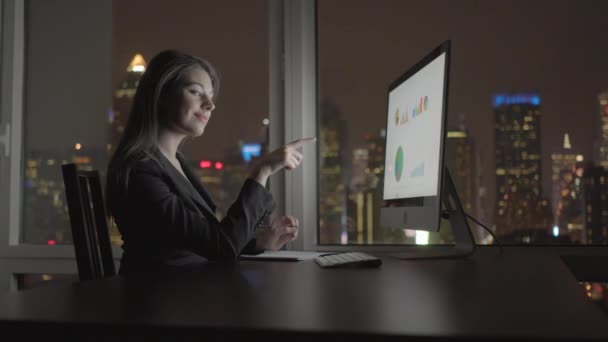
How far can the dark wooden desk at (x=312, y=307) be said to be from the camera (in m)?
0.66

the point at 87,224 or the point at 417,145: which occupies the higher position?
the point at 417,145

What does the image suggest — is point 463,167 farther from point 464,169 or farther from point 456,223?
point 456,223

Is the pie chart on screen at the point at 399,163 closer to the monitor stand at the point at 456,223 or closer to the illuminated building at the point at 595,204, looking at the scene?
the monitor stand at the point at 456,223

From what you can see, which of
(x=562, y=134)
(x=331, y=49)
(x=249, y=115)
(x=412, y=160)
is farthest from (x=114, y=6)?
(x=562, y=134)

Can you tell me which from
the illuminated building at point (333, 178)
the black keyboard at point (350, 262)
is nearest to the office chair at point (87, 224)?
the black keyboard at point (350, 262)

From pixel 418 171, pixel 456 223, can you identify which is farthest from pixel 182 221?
pixel 456 223

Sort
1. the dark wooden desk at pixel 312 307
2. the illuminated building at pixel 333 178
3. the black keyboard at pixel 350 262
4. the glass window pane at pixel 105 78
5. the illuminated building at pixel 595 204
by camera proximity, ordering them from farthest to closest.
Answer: the glass window pane at pixel 105 78 → the illuminated building at pixel 333 178 → the illuminated building at pixel 595 204 → the black keyboard at pixel 350 262 → the dark wooden desk at pixel 312 307

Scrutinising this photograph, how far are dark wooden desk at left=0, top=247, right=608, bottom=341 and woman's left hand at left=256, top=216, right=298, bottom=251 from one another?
54 centimetres

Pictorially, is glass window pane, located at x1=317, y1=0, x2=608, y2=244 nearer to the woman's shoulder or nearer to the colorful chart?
the colorful chart

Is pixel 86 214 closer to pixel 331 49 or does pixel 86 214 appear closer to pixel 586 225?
pixel 331 49

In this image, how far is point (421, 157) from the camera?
1622mm

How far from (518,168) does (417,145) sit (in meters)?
0.83

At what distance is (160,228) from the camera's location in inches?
58.5

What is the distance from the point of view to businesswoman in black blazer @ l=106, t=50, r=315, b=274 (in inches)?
58.8
